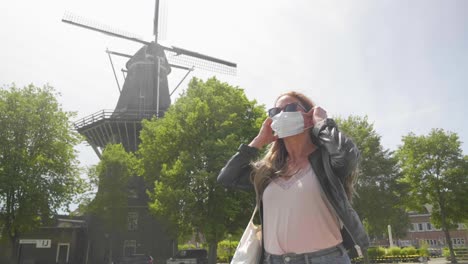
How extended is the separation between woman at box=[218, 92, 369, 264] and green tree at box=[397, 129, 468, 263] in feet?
91.2

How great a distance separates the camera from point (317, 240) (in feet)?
7.16

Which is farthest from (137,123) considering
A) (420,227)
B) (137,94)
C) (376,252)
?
(420,227)

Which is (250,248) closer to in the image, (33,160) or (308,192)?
(308,192)

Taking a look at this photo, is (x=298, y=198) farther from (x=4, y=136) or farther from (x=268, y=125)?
(x=4, y=136)

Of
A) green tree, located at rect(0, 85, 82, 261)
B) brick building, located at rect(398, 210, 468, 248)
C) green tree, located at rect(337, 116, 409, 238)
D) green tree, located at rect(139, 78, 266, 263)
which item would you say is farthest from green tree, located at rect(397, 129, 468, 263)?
brick building, located at rect(398, 210, 468, 248)

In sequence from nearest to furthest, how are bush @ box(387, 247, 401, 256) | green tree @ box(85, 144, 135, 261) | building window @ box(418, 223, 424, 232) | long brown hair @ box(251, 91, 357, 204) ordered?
long brown hair @ box(251, 91, 357, 204) < green tree @ box(85, 144, 135, 261) < bush @ box(387, 247, 401, 256) < building window @ box(418, 223, 424, 232)

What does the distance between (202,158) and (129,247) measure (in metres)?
15.3

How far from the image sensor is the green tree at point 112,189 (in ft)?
85.6

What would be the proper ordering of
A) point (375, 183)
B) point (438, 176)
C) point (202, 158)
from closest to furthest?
1. point (202, 158)
2. point (375, 183)
3. point (438, 176)

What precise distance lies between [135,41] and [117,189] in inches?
575

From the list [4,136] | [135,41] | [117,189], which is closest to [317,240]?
[4,136]

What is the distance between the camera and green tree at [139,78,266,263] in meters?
17.6

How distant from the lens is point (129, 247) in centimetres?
2967

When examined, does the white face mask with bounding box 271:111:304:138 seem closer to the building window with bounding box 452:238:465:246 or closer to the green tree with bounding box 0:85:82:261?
the green tree with bounding box 0:85:82:261
